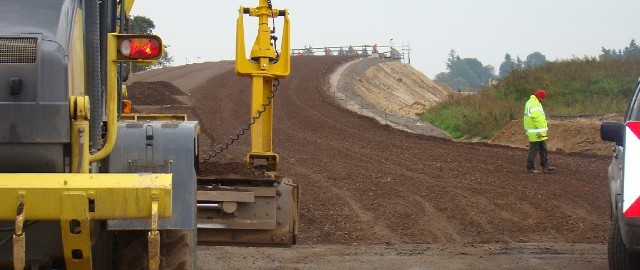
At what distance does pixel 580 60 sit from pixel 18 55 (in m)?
36.9

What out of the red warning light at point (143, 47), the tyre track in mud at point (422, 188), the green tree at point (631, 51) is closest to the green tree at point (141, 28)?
the red warning light at point (143, 47)

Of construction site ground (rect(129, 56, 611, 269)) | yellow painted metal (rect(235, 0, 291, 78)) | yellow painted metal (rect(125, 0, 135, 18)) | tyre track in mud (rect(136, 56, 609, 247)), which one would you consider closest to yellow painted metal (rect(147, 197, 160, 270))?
yellow painted metal (rect(125, 0, 135, 18))

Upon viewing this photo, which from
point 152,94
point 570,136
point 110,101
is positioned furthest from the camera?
point 152,94

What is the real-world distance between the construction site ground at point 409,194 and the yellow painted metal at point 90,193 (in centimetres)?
480

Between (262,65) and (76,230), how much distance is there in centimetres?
565

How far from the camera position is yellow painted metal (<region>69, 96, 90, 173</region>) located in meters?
5.68

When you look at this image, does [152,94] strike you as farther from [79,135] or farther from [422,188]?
[79,135]

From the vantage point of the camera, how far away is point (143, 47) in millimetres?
6164

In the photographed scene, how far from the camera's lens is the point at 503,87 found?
3916 centimetres

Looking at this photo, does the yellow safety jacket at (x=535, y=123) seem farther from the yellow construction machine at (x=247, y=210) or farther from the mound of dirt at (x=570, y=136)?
the yellow construction machine at (x=247, y=210)

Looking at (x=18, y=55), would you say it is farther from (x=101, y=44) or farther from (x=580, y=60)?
(x=580, y=60)

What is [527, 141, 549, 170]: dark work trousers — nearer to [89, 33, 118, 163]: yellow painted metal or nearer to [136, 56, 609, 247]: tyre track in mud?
[136, 56, 609, 247]: tyre track in mud

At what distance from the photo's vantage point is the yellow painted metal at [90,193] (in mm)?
5156

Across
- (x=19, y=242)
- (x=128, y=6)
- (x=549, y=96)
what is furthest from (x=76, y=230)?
(x=549, y=96)
